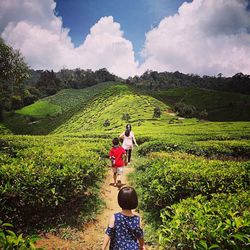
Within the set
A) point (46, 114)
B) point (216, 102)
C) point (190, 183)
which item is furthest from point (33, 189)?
point (216, 102)

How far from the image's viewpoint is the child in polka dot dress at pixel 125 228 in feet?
13.3

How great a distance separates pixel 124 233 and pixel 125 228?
0.08 metres

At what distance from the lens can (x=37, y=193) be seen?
20.7 feet

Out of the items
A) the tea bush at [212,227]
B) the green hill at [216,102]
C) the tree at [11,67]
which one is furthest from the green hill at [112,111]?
the tea bush at [212,227]

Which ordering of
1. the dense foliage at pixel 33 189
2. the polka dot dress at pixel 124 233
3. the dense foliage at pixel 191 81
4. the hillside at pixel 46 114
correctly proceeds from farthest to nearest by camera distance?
the dense foliage at pixel 191 81, the hillside at pixel 46 114, the dense foliage at pixel 33 189, the polka dot dress at pixel 124 233

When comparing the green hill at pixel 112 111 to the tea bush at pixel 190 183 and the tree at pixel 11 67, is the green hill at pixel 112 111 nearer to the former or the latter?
the tree at pixel 11 67

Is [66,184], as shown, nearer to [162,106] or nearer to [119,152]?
[119,152]

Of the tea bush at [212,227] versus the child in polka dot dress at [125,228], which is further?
the child in polka dot dress at [125,228]

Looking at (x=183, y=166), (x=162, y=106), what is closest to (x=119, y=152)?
(x=183, y=166)

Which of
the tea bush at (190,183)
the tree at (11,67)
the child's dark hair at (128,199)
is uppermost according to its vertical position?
the tree at (11,67)

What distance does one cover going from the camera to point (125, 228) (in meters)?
4.09

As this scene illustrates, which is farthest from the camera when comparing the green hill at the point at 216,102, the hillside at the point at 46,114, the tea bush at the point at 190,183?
the green hill at the point at 216,102

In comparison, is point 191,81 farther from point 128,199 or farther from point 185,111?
point 128,199

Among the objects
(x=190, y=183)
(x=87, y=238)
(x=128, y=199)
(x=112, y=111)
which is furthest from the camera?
(x=112, y=111)
